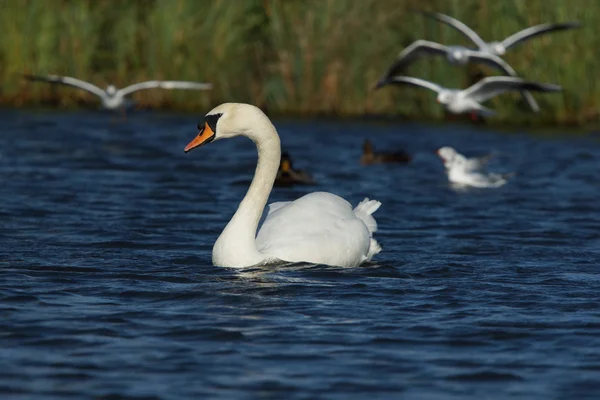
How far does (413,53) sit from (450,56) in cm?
111

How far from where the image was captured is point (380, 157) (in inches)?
720

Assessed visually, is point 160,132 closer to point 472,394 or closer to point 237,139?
point 237,139

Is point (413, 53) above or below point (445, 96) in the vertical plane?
above

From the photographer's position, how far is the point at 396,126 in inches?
934

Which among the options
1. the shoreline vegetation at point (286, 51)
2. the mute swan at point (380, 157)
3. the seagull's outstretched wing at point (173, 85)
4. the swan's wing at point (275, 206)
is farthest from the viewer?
the shoreline vegetation at point (286, 51)

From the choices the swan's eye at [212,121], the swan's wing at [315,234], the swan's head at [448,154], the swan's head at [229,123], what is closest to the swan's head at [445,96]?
the swan's head at [448,154]

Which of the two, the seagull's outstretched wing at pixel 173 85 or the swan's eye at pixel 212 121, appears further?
the seagull's outstretched wing at pixel 173 85

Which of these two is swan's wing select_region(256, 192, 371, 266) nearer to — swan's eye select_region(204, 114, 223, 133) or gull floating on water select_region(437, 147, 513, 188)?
swan's eye select_region(204, 114, 223, 133)

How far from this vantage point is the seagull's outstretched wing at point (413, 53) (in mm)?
18953

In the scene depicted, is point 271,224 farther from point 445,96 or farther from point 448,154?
point 445,96

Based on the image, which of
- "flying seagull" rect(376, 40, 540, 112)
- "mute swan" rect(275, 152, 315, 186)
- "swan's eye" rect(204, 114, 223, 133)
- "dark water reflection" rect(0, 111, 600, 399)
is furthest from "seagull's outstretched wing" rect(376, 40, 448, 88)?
"swan's eye" rect(204, 114, 223, 133)

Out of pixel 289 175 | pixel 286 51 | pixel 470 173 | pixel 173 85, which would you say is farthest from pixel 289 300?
pixel 286 51

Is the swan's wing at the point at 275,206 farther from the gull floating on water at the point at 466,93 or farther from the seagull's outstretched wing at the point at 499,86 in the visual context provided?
the gull floating on water at the point at 466,93

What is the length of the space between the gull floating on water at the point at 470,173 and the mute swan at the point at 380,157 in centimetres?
90
